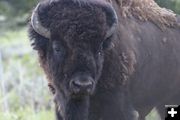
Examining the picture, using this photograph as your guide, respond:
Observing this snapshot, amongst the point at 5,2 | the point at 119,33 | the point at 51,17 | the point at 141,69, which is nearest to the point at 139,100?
the point at 141,69

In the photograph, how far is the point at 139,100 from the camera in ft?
29.0

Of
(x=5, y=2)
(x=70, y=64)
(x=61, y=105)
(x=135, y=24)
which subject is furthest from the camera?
(x=5, y=2)

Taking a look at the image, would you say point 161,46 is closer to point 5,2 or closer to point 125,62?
point 125,62

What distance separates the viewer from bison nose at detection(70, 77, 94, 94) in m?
7.50

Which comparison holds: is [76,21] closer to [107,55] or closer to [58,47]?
[58,47]

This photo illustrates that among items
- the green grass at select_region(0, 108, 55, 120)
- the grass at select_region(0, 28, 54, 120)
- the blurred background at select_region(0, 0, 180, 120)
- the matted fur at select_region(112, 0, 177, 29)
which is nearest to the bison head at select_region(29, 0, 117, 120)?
the matted fur at select_region(112, 0, 177, 29)

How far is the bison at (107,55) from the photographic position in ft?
25.1

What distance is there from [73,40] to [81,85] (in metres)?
0.45

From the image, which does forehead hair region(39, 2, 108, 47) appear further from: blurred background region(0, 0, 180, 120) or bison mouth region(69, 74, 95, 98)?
A: blurred background region(0, 0, 180, 120)

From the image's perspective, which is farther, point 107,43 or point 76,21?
point 107,43

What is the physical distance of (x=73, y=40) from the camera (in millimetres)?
7633

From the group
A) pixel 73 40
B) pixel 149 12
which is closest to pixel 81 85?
pixel 73 40

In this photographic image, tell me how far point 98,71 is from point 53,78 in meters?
0.48

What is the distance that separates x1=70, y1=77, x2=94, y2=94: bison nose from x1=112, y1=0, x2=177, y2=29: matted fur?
1223mm
